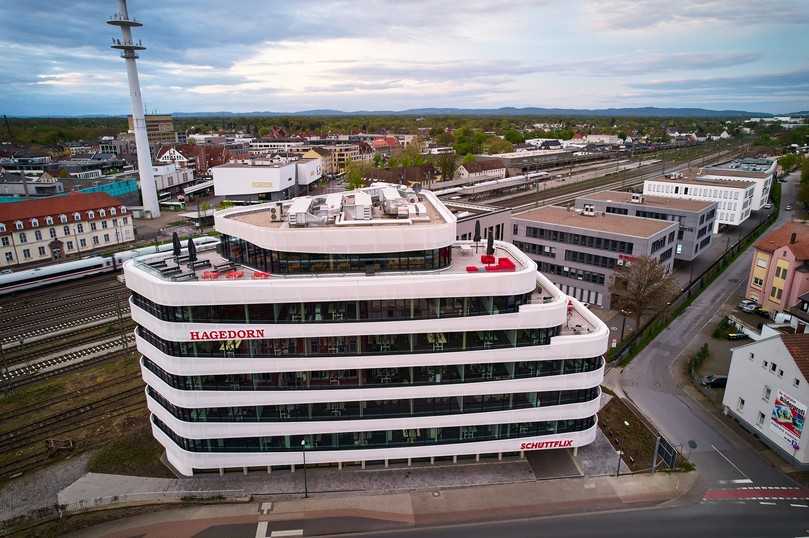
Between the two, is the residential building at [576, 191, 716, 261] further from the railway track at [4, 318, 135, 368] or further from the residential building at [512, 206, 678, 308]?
the railway track at [4, 318, 135, 368]

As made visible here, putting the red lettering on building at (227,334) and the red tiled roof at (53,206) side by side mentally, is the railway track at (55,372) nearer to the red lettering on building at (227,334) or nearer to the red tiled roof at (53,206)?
the red lettering on building at (227,334)

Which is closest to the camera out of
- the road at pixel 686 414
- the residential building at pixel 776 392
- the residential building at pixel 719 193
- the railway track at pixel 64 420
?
the residential building at pixel 776 392

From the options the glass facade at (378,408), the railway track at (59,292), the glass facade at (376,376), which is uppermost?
the glass facade at (376,376)

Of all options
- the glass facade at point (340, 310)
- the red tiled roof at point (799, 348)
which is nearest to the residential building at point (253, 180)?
the glass facade at point (340, 310)

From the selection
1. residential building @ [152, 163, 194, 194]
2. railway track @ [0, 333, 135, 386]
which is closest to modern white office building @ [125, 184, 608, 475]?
railway track @ [0, 333, 135, 386]

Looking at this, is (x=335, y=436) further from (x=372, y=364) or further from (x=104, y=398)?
(x=104, y=398)

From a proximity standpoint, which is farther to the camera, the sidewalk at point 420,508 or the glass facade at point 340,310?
the sidewalk at point 420,508
